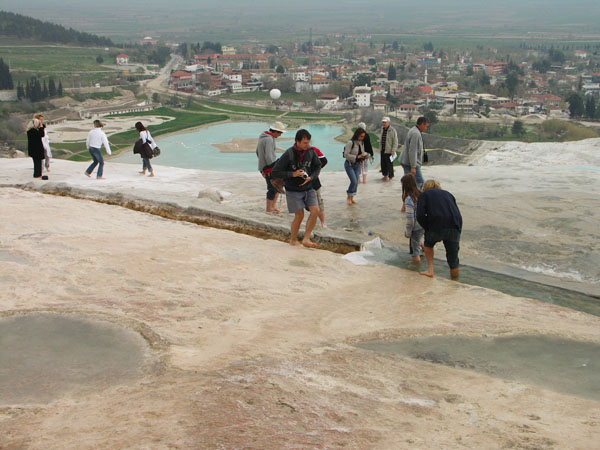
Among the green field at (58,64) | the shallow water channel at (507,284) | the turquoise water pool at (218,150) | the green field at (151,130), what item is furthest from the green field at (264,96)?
the shallow water channel at (507,284)

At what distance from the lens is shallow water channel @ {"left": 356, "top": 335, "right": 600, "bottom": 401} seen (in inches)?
152

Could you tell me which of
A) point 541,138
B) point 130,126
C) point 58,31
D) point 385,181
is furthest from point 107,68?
point 385,181

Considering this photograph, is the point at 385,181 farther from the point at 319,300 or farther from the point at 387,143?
the point at 319,300

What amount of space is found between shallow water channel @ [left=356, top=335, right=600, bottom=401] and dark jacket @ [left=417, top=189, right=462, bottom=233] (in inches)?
63.8

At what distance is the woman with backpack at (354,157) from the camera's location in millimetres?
9023

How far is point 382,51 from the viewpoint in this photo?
6467 inches

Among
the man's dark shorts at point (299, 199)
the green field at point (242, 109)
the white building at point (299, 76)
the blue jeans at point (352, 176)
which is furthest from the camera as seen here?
the white building at point (299, 76)

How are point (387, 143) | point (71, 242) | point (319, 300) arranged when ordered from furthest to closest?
point (387, 143) → point (71, 242) → point (319, 300)

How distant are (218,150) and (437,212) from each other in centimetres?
4408

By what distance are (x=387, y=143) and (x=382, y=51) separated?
162 m

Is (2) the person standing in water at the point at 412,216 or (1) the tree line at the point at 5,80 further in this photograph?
(1) the tree line at the point at 5,80

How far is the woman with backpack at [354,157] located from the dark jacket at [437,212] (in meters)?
3.04

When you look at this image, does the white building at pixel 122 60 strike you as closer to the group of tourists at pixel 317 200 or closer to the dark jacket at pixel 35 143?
the dark jacket at pixel 35 143

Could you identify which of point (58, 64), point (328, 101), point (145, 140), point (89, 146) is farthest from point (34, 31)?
point (89, 146)
